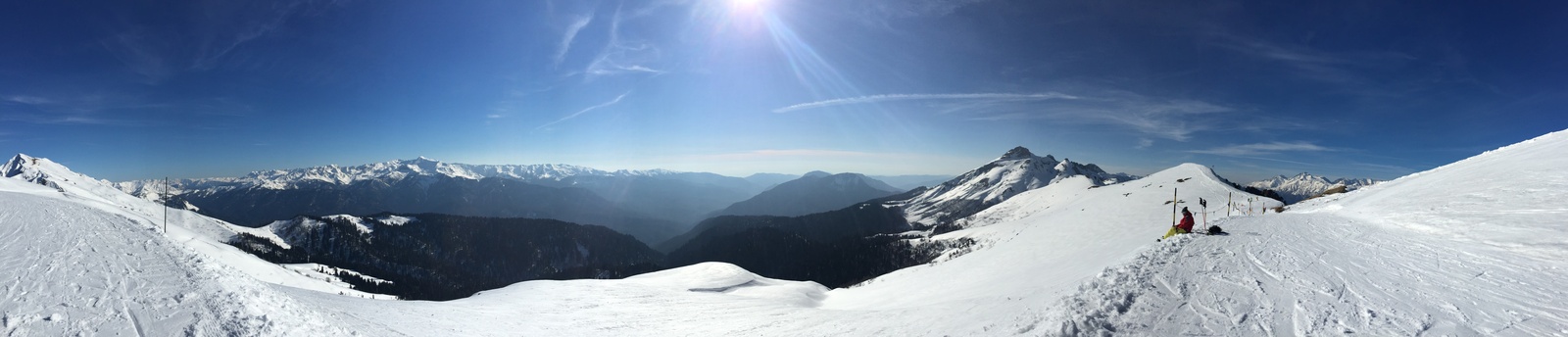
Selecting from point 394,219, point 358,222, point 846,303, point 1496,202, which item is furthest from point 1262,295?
point 394,219

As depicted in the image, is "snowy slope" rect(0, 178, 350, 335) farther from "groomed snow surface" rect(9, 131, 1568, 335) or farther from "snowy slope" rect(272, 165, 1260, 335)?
"snowy slope" rect(272, 165, 1260, 335)

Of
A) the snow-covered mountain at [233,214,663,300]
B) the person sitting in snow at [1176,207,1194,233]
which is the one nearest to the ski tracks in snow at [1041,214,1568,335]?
the person sitting in snow at [1176,207,1194,233]

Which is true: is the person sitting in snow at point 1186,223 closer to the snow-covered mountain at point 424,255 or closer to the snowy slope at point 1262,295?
the snowy slope at point 1262,295

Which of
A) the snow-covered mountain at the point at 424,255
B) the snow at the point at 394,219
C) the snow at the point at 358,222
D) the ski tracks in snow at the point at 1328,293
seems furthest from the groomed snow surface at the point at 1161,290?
the snow at the point at 394,219

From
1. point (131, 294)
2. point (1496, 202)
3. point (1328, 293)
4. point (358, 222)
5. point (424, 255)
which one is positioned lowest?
point (424, 255)

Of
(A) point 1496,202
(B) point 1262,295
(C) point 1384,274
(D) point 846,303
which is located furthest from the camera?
(D) point 846,303

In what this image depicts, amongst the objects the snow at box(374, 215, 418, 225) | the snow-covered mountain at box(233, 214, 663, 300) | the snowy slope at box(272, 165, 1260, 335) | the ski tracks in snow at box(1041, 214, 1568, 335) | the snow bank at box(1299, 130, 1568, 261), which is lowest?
the snow-covered mountain at box(233, 214, 663, 300)

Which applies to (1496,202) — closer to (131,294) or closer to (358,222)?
(131,294)
